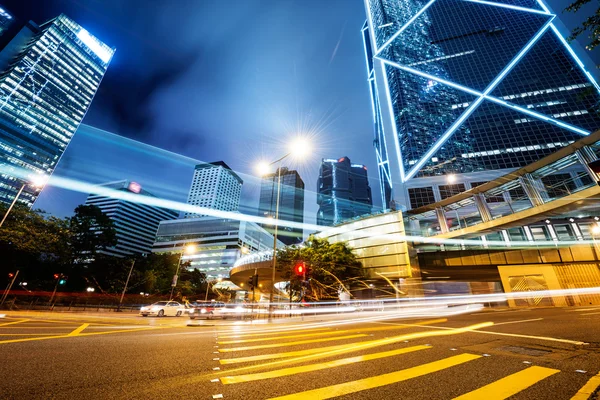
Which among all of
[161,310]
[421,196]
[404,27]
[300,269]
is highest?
[404,27]

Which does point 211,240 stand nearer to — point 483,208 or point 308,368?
point 483,208

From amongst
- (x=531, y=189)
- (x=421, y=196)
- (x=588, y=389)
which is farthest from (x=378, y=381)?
(x=421, y=196)

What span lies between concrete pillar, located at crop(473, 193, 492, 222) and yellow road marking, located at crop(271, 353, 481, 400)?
2483cm

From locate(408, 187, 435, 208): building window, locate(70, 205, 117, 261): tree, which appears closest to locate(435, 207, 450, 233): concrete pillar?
locate(408, 187, 435, 208): building window

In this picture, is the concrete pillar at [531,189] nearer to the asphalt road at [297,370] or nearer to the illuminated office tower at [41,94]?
the asphalt road at [297,370]

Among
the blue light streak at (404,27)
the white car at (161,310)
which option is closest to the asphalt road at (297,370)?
the white car at (161,310)

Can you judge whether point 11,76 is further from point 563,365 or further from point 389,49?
point 563,365

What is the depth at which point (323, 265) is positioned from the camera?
27.1 metres

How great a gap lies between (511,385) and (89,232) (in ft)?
186

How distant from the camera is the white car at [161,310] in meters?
22.0

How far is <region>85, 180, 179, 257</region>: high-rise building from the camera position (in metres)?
161

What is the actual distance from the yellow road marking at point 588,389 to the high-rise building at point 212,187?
185 m

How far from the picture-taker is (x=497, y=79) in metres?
66.0

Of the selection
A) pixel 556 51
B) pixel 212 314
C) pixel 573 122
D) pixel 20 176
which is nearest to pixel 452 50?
pixel 556 51
